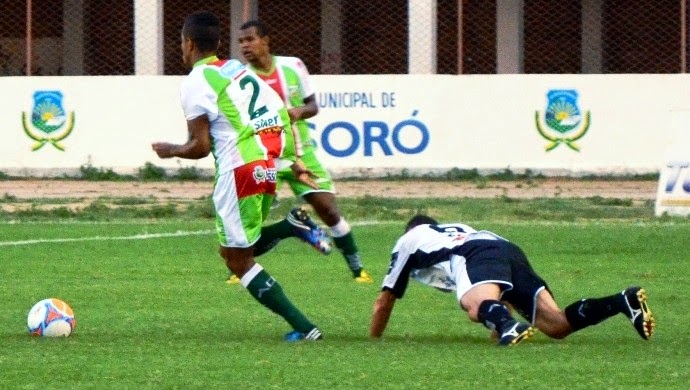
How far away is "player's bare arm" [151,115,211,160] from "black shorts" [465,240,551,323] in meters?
1.56

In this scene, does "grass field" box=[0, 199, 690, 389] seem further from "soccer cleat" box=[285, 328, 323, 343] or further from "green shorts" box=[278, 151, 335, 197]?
"green shorts" box=[278, 151, 335, 197]

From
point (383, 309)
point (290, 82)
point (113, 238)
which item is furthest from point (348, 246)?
point (113, 238)

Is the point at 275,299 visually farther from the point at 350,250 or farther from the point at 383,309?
the point at 350,250

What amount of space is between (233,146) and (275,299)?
0.88 metres

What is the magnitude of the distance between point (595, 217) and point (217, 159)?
10150 millimetres

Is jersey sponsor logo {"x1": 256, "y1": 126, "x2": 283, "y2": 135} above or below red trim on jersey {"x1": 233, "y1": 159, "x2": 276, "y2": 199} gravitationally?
above

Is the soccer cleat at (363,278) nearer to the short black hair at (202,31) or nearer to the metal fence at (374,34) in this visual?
the short black hair at (202,31)

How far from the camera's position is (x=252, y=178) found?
27.6 feet

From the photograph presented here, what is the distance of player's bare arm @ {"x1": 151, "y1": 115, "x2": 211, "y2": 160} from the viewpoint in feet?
27.0

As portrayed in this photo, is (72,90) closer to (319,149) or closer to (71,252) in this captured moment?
(319,149)

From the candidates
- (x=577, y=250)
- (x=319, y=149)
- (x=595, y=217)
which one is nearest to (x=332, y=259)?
(x=577, y=250)

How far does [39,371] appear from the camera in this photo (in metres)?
A: 7.16

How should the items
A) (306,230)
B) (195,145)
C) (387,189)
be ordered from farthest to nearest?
(387,189)
(306,230)
(195,145)

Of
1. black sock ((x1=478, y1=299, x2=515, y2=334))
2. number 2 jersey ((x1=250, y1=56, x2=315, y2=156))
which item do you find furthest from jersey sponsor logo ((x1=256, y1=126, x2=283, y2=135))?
number 2 jersey ((x1=250, y1=56, x2=315, y2=156))
